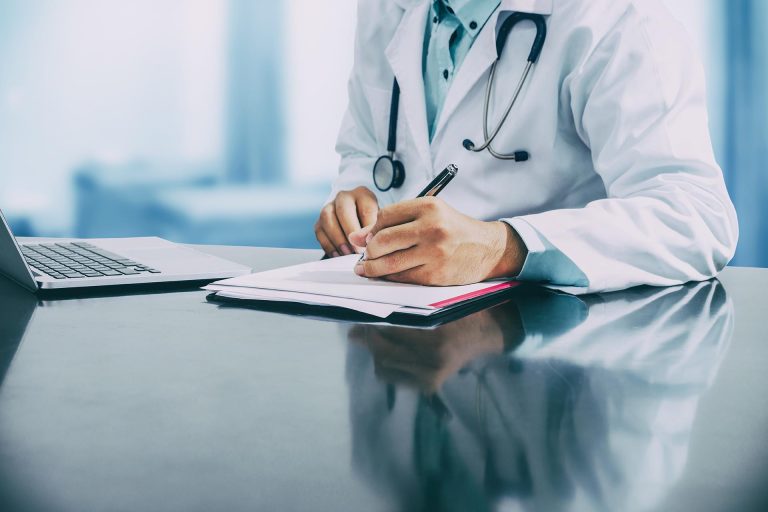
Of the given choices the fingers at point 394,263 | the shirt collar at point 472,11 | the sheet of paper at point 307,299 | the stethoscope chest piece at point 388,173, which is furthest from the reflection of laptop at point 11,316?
the shirt collar at point 472,11

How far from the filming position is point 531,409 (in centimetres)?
41

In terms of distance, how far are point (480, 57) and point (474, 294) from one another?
0.62 m

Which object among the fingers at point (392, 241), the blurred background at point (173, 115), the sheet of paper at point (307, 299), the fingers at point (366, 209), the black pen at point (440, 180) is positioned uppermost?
the blurred background at point (173, 115)

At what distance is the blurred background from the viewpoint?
3207 millimetres

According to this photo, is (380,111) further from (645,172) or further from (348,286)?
(348,286)

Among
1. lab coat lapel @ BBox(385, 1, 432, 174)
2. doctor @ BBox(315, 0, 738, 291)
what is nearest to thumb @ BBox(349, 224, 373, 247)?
doctor @ BBox(315, 0, 738, 291)

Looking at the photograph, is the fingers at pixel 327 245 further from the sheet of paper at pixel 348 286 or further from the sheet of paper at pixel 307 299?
the sheet of paper at pixel 307 299

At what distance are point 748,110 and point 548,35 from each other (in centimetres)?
154

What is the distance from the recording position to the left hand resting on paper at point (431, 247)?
2.55 ft

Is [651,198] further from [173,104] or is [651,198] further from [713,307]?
[173,104]

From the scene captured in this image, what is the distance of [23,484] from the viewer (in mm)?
306

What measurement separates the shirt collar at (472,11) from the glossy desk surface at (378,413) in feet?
2.47

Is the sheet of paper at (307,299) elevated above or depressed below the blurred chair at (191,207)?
below

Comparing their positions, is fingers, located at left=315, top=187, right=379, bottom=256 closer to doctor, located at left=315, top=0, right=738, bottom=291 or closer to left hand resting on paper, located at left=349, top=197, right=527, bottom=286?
doctor, located at left=315, top=0, right=738, bottom=291
